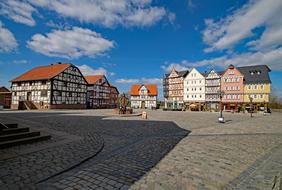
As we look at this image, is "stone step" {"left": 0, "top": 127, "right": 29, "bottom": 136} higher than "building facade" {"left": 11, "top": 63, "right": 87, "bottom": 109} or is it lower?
lower

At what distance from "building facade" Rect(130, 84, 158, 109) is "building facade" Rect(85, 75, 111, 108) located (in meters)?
11.4

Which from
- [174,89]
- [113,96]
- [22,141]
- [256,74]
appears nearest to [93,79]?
[113,96]

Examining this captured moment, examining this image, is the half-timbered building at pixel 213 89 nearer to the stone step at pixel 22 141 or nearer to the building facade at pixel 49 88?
the building facade at pixel 49 88

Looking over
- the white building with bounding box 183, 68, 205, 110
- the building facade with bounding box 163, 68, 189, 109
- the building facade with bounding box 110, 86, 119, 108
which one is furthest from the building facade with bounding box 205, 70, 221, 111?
the building facade with bounding box 110, 86, 119, 108

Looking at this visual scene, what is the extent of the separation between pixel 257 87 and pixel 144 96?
119ft

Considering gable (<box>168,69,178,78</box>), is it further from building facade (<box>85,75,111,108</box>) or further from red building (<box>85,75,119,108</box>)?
building facade (<box>85,75,111,108</box>)

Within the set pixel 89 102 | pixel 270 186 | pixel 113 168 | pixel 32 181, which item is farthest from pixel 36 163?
pixel 89 102

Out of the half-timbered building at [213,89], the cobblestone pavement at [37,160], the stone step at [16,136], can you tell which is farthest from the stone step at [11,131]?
the half-timbered building at [213,89]

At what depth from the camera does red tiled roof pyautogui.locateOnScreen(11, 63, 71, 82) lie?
40.0 meters

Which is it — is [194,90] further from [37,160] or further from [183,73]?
[37,160]

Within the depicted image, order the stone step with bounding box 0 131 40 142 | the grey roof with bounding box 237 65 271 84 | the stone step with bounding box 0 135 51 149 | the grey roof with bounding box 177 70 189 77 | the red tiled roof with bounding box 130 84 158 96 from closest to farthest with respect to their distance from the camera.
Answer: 1. the stone step with bounding box 0 135 51 149
2. the stone step with bounding box 0 131 40 142
3. the grey roof with bounding box 237 65 271 84
4. the grey roof with bounding box 177 70 189 77
5. the red tiled roof with bounding box 130 84 158 96

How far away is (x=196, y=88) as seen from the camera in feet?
187

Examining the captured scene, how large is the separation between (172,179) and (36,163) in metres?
3.55

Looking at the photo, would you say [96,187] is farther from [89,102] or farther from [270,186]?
[89,102]
